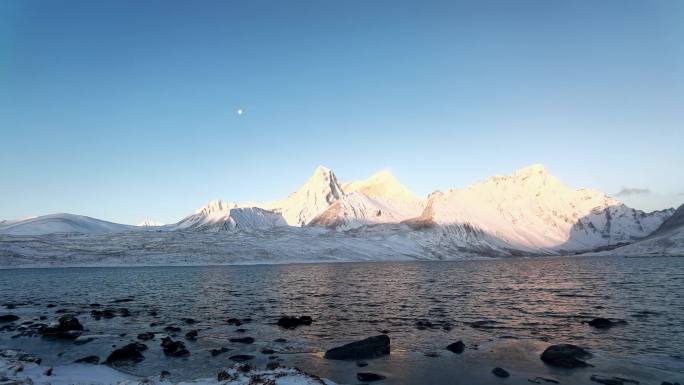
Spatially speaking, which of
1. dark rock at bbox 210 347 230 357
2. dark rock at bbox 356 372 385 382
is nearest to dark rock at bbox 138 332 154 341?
dark rock at bbox 210 347 230 357

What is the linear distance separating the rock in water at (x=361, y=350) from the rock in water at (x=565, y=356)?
9443mm

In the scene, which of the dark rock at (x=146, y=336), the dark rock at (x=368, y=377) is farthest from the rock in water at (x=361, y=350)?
the dark rock at (x=146, y=336)

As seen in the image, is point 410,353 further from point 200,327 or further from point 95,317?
point 95,317

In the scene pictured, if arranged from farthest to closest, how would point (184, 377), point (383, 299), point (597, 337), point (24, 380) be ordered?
point (383, 299) → point (597, 337) → point (184, 377) → point (24, 380)

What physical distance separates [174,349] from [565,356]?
24.0 metres

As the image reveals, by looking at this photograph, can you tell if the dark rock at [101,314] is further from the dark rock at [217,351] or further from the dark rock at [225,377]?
the dark rock at [225,377]

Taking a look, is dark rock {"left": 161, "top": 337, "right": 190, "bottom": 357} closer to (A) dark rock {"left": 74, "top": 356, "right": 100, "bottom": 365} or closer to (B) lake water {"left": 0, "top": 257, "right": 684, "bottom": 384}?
(B) lake water {"left": 0, "top": 257, "right": 684, "bottom": 384}

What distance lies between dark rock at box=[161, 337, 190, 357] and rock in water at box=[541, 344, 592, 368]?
22004mm

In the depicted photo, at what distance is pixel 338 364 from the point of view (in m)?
27.9

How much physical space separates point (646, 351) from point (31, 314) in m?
57.2

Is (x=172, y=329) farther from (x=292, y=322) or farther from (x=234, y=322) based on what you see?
(x=292, y=322)

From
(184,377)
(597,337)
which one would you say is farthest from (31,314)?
(597,337)

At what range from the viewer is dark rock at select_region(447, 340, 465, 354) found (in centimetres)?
3060

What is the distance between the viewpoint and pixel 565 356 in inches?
1073
